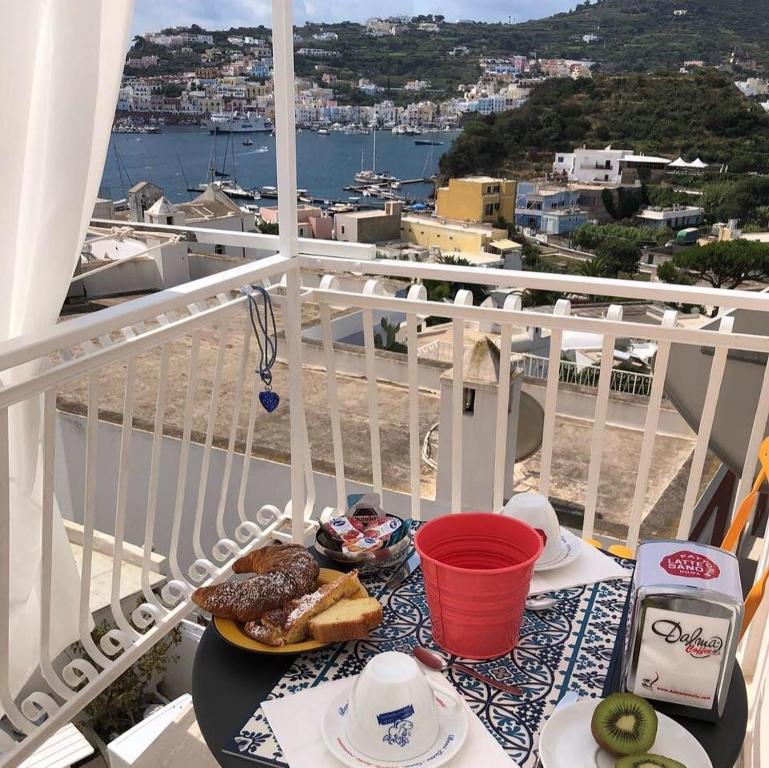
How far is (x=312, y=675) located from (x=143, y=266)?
1279 millimetres

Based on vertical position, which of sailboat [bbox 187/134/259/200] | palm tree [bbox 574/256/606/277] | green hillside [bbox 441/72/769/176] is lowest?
palm tree [bbox 574/256/606/277]

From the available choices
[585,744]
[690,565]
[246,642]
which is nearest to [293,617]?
[246,642]

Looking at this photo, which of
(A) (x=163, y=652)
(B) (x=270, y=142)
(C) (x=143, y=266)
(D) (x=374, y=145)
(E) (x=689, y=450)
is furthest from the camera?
(E) (x=689, y=450)

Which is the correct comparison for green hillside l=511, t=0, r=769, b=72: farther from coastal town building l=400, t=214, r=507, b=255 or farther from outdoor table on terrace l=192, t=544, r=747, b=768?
outdoor table on terrace l=192, t=544, r=747, b=768

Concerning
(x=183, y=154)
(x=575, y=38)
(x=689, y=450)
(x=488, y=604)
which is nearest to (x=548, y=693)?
(x=488, y=604)

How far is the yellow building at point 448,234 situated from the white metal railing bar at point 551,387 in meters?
0.49

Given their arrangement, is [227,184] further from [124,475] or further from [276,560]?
[276,560]

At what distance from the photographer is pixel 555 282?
2045mm

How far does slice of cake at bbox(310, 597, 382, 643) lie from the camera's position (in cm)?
108

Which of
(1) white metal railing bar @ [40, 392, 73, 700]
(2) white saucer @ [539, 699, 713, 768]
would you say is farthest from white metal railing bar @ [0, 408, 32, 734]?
(2) white saucer @ [539, 699, 713, 768]

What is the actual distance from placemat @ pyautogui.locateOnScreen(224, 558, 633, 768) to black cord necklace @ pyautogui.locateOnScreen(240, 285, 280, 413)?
96cm

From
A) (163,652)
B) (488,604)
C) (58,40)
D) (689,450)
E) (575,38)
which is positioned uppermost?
(575,38)

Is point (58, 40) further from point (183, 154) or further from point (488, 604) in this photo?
point (488, 604)

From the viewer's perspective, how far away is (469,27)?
8.54 ft
